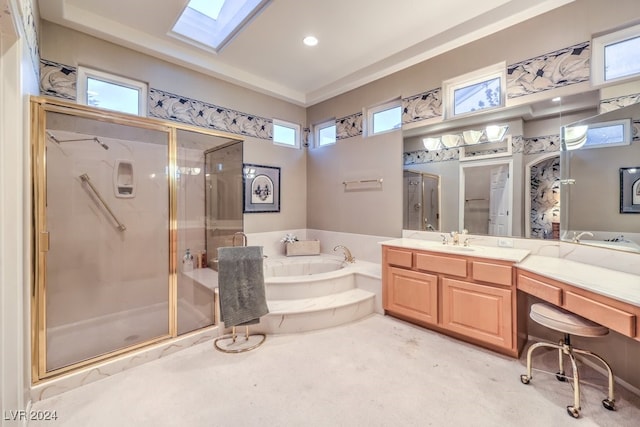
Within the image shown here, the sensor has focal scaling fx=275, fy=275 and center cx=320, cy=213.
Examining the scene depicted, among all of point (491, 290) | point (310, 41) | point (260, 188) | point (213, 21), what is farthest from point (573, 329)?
point (213, 21)

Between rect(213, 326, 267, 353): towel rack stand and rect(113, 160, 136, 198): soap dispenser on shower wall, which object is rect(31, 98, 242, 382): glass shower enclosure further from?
rect(213, 326, 267, 353): towel rack stand

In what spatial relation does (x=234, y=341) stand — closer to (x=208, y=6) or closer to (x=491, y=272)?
(x=491, y=272)

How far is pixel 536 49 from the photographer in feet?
8.32

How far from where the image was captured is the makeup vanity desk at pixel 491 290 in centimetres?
166

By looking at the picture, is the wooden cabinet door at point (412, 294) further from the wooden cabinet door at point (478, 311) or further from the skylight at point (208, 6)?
the skylight at point (208, 6)

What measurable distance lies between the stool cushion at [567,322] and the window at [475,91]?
198 cm

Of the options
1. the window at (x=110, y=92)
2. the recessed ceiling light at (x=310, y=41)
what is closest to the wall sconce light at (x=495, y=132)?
the recessed ceiling light at (x=310, y=41)

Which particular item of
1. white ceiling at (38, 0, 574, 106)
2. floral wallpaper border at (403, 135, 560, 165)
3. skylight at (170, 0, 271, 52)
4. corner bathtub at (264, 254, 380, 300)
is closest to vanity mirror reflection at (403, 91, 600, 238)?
floral wallpaper border at (403, 135, 560, 165)

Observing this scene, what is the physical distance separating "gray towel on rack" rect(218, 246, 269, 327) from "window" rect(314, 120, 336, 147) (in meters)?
2.53

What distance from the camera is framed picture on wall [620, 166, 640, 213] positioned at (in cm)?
200

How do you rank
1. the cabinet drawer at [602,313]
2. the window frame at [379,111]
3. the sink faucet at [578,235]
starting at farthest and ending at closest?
the window frame at [379,111] → the sink faucet at [578,235] → the cabinet drawer at [602,313]

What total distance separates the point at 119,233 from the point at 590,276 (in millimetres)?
4240

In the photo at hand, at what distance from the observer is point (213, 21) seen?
122 inches

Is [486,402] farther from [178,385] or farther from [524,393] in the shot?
[178,385]
